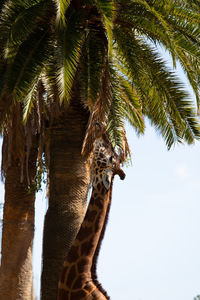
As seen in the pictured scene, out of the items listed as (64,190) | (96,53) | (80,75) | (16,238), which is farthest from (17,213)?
(96,53)

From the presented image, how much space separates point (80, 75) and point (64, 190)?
2840 millimetres

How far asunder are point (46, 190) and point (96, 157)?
18.5 feet

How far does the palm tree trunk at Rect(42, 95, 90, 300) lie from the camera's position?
13125 millimetres

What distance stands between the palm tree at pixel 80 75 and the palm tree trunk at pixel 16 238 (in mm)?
3240

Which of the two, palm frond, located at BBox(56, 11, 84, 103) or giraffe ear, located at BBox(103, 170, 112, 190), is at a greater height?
palm frond, located at BBox(56, 11, 84, 103)

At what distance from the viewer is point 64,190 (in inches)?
534

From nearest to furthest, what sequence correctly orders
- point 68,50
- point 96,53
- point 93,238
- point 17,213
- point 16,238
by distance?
point 93,238 < point 68,50 < point 96,53 < point 16,238 < point 17,213

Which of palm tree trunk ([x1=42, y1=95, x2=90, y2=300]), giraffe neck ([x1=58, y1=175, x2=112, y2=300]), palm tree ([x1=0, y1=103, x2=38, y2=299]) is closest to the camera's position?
giraffe neck ([x1=58, y1=175, x2=112, y2=300])

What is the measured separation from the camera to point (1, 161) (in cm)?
1767

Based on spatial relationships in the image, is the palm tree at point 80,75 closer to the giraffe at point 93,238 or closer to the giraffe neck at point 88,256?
the giraffe at point 93,238

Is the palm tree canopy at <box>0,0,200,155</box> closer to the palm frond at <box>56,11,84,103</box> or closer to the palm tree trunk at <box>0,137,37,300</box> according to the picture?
the palm frond at <box>56,11,84,103</box>

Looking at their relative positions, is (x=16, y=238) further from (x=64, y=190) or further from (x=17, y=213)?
(x=64, y=190)

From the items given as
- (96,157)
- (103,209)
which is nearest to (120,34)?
(96,157)

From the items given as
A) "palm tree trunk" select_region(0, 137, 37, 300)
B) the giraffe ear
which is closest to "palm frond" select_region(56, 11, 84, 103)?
the giraffe ear
